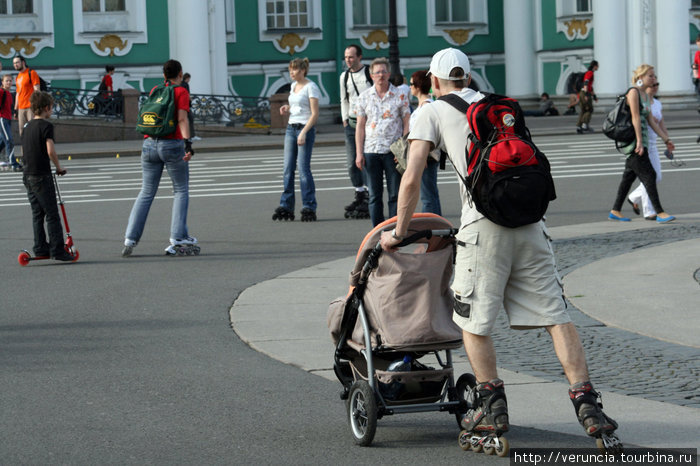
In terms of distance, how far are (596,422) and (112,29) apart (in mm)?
35204

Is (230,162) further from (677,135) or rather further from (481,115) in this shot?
(481,115)

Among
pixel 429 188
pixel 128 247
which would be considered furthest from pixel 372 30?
pixel 128 247

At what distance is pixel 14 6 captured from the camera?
3775cm

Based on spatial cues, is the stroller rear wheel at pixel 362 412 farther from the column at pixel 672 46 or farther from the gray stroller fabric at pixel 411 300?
the column at pixel 672 46

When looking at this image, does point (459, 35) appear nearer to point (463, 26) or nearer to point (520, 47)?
point (463, 26)

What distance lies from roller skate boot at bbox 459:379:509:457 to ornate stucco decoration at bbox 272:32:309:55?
3742cm

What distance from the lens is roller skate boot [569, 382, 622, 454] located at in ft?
17.2

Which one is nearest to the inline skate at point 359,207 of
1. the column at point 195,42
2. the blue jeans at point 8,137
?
the blue jeans at point 8,137

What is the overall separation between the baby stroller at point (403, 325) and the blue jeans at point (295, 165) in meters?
8.87

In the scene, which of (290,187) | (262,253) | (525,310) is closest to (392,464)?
(525,310)

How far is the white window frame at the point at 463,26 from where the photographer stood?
1727 inches

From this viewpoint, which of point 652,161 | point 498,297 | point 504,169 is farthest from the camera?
point 652,161

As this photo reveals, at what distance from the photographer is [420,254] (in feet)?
19.0

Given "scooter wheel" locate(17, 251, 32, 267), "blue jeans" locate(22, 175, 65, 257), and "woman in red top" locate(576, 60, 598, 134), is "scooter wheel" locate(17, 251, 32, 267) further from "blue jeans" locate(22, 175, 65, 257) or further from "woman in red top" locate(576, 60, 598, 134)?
"woman in red top" locate(576, 60, 598, 134)
